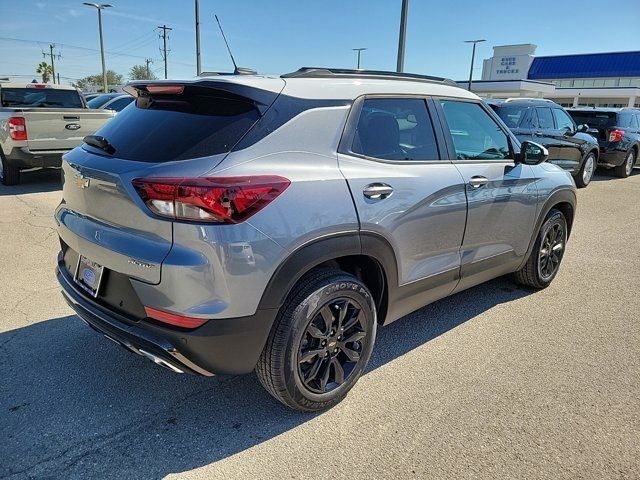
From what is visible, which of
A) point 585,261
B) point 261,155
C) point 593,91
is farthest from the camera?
point 593,91

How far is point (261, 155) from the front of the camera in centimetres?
233

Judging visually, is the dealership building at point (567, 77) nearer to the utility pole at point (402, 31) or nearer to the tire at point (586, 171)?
the tire at point (586, 171)

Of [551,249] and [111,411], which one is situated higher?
[551,249]

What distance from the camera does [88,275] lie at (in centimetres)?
265

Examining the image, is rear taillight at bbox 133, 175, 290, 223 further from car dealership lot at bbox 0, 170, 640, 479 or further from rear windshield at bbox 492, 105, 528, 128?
rear windshield at bbox 492, 105, 528, 128

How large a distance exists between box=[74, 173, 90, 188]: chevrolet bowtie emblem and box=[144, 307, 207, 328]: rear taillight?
0.80m

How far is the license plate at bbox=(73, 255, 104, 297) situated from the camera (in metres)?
2.55

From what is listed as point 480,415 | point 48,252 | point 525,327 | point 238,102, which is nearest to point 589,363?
point 525,327

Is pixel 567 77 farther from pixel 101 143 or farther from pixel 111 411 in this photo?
pixel 111 411

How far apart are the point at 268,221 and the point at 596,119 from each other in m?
13.3

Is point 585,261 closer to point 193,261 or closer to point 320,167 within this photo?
point 320,167

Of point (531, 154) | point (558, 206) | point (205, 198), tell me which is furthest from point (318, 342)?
point (558, 206)

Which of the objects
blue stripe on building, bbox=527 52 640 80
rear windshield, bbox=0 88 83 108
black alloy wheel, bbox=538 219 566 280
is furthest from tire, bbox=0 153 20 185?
blue stripe on building, bbox=527 52 640 80

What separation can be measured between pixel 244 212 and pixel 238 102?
607mm
